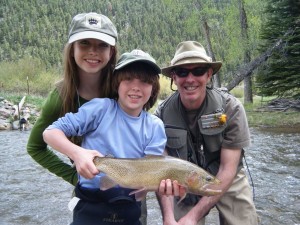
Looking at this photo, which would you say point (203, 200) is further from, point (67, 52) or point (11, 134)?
point (11, 134)

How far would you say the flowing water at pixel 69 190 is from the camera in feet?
17.3

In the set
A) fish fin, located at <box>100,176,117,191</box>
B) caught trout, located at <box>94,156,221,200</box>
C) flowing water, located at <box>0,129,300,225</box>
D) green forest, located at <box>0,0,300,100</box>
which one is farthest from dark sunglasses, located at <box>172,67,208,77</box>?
flowing water, located at <box>0,129,300,225</box>

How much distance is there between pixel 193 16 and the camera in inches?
884

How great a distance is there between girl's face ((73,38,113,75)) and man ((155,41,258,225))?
2.88 ft

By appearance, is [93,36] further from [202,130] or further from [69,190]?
[69,190]

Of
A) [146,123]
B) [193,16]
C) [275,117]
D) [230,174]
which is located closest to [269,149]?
[275,117]

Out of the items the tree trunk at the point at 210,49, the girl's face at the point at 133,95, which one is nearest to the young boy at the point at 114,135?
the girl's face at the point at 133,95

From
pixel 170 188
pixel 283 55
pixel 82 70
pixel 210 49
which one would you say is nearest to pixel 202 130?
pixel 170 188

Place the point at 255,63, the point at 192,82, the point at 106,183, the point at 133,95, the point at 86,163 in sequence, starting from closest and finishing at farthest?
1. the point at 86,163
2. the point at 106,183
3. the point at 133,95
4. the point at 192,82
5. the point at 255,63

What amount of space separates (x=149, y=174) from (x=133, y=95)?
0.54m

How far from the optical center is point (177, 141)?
11.1 ft

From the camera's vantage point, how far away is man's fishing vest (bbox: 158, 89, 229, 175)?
3350mm

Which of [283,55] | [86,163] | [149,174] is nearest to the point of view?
[86,163]

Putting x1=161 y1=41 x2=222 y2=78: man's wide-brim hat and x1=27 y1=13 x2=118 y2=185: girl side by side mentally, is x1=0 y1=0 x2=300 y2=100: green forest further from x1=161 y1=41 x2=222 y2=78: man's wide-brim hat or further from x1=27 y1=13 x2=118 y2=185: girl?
x1=161 y1=41 x2=222 y2=78: man's wide-brim hat
